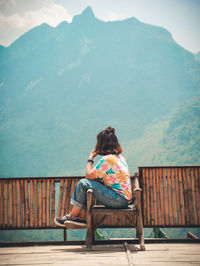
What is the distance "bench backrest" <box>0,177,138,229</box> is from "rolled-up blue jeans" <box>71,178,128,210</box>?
0.96 m

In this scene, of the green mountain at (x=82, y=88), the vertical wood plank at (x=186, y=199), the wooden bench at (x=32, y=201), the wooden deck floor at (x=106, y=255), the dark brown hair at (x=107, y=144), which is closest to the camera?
the wooden deck floor at (x=106, y=255)

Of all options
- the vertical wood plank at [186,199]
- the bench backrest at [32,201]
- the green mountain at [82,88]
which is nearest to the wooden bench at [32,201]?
the bench backrest at [32,201]

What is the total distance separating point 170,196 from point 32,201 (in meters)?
1.83

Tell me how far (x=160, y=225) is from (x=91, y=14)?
86.3m

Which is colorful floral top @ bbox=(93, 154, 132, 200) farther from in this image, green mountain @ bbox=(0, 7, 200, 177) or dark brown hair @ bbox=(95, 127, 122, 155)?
green mountain @ bbox=(0, 7, 200, 177)

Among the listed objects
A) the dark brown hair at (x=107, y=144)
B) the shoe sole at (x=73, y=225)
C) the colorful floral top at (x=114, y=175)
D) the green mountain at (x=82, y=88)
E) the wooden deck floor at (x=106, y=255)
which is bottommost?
the wooden deck floor at (x=106, y=255)

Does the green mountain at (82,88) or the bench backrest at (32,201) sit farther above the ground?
the green mountain at (82,88)

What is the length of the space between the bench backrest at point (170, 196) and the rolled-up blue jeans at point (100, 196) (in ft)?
3.19

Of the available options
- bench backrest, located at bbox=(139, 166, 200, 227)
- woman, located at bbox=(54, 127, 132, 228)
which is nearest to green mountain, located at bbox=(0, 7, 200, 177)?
bench backrest, located at bbox=(139, 166, 200, 227)

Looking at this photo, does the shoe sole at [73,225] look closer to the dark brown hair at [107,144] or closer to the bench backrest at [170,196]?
the dark brown hair at [107,144]

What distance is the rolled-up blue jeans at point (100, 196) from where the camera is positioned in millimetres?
2789

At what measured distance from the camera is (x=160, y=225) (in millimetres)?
3680

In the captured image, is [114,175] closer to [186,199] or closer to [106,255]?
[106,255]

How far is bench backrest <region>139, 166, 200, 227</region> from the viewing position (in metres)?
3.70
